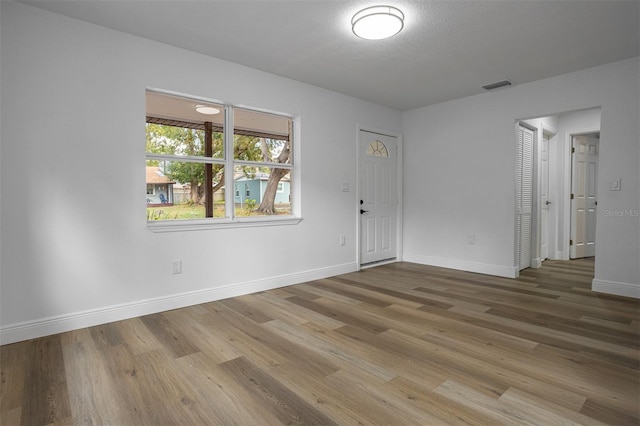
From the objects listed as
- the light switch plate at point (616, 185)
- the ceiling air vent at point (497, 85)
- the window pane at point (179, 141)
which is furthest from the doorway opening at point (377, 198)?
the light switch plate at point (616, 185)

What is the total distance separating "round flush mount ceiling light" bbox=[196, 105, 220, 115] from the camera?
3529mm

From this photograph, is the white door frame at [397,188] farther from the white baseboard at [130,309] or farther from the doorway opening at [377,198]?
the white baseboard at [130,309]

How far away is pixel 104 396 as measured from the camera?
5.98 ft

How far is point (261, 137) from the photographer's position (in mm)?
4016

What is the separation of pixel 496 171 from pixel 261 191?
10.4 feet

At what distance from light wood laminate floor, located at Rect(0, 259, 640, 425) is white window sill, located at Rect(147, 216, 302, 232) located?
0.77m

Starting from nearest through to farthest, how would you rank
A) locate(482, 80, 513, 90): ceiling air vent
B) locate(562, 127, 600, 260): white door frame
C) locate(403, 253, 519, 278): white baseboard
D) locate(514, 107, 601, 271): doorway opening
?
locate(482, 80, 513, 90): ceiling air vent < locate(403, 253, 519, 278): white baseboard < locate(514, 107, 601, 271): doorway opening < locate(562, 127, 600, 260): white door frame

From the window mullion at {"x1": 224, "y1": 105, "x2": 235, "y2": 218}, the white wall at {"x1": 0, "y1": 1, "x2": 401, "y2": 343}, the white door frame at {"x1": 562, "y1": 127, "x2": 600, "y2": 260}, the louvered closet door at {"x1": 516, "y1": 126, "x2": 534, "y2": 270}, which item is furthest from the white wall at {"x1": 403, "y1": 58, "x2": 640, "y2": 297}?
the window mullion at {"x1": 224, "y1": 105, "x2": 235, "y2": 218}

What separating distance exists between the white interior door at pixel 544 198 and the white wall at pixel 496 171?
1.38 metres

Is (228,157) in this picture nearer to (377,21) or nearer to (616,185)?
(377,21)

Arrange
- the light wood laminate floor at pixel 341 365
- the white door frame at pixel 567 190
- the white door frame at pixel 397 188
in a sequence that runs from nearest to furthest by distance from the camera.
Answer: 1. the light wood laminate floor at pixel 341 365
2. the white door frame at pixel 397 188
3. the white door frame at pixel 567 190

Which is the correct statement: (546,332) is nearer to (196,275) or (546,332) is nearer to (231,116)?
(196,275)

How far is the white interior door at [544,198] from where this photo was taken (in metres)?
5.51

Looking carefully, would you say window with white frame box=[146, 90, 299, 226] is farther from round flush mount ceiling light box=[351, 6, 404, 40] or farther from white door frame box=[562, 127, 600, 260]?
white door frame box=[562, 127, 600, 260]
